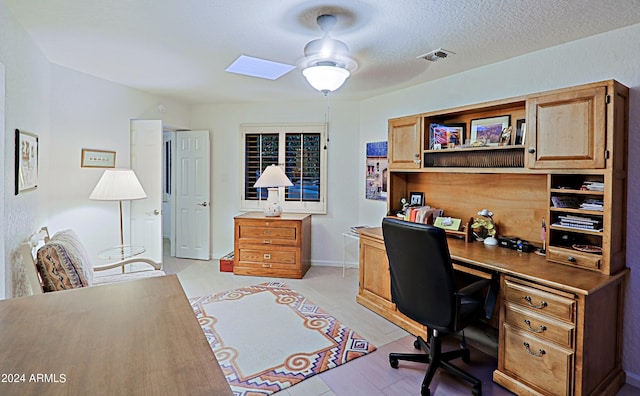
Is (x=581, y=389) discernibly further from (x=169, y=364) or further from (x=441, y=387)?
(x=169, y=364)

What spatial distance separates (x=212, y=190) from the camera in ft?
17.0

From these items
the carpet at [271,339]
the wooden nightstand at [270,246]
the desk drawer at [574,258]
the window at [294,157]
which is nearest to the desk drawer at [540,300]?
the desk drawer at [574,258]

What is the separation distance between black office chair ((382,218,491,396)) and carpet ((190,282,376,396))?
0.58 m

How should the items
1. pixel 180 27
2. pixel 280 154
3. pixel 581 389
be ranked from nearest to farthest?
pixel 581 389
pixel 180 27
pixel 280 154

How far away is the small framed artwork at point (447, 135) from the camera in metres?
3.11

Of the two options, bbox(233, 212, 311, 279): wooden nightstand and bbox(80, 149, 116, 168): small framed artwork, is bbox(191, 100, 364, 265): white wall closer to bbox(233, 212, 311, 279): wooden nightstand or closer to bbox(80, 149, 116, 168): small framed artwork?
bbox(233, 212, 311, 279): wooden nightstand

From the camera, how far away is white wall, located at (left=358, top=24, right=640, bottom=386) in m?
2.22

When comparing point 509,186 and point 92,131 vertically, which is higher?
point 92,131

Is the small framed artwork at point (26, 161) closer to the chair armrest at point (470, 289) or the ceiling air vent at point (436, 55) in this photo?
the chair armrest at point (470, 289)

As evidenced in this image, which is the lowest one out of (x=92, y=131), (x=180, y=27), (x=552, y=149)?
(x=552, y=149)

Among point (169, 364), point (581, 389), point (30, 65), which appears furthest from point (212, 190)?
point (581, 389)

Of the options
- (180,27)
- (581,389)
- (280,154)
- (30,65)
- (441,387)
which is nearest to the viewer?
(581,389)

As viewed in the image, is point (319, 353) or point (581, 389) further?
point (319, 353)

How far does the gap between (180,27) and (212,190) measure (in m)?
3.09
